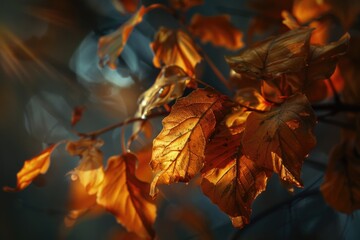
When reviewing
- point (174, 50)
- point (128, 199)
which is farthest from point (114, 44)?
point (128, 199)

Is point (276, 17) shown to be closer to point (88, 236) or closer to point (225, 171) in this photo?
point (225, 171)

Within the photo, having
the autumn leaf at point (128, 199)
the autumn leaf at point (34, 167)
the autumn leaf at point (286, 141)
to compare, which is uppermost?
the autumn leaf at point (286, 141)

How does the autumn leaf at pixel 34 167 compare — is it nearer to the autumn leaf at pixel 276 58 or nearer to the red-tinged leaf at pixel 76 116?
the red-tinged leaf at pixel 76 116

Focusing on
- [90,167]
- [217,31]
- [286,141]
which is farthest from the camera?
[217,31]

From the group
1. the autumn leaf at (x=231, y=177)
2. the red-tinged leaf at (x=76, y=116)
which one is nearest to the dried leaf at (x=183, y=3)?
the red-tinged leaf at (x=76, y=116)

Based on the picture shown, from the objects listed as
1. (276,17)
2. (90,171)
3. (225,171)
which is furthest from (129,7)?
(225,171)

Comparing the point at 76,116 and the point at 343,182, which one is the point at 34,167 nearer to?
the point at 76,116

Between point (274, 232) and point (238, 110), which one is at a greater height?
point (238, 110)
